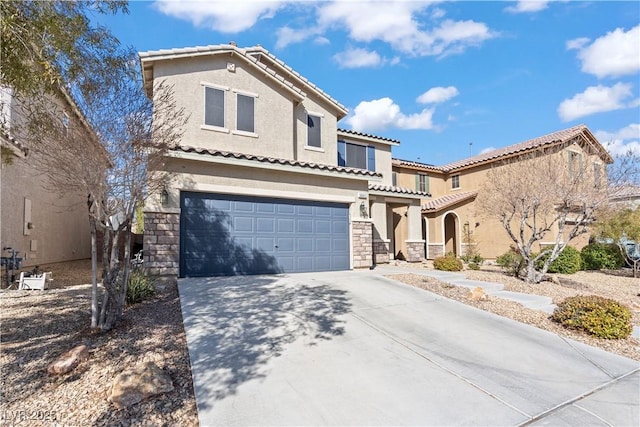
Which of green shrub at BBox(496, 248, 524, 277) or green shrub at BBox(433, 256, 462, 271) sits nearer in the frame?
green shrub at BBox(496, 248, 524, 277)

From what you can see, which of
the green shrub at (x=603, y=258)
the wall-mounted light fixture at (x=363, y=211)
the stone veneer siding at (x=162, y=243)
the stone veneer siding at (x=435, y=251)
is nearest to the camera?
the stone veneer siding at (x=162, y=243)

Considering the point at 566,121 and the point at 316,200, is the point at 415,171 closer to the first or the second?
the point at 566,121

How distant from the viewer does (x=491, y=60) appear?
1241cm

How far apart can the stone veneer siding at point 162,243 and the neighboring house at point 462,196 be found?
15945 millimetres

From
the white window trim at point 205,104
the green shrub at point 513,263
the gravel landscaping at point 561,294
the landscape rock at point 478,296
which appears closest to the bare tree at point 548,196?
the green shrub at point 513,263

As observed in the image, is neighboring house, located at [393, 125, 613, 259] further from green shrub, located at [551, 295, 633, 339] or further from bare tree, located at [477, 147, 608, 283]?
green shrub, located at [551, 295, 633, 339]

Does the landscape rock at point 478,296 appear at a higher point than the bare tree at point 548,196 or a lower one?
lower

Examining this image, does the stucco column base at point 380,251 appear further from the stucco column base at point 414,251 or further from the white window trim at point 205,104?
the white window trim at point 205,104

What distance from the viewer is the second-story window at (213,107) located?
39.1 ft

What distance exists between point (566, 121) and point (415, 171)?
9.75 meters

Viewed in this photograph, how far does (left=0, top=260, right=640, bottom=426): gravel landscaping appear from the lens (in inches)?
135

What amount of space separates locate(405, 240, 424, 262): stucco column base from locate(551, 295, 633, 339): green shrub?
1151 centimetres

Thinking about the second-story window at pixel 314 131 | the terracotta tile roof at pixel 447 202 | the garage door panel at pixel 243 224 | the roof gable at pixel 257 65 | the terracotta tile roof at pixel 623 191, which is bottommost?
the garage door panel at pixel 243 224

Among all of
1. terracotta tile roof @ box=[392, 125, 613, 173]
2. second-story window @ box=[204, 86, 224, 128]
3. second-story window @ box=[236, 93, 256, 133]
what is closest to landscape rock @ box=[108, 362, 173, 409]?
A: second-story window @ box=[204, 86, 224, 128]
